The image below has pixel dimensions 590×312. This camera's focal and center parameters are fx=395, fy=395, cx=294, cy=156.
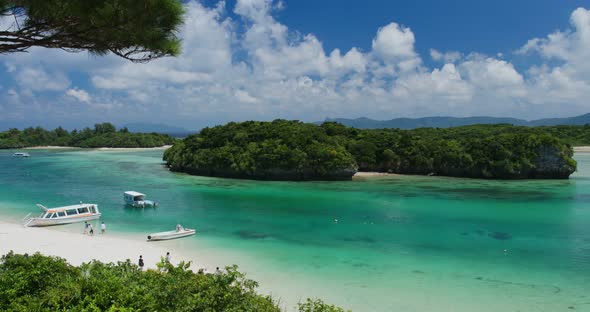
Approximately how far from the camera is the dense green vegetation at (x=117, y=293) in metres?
6.86

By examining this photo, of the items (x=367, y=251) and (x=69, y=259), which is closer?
(x=69, y=259)

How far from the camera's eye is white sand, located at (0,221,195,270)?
18.4 meters

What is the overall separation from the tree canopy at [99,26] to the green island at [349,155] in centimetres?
4290

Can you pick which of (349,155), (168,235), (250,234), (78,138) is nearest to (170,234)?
(168,235)

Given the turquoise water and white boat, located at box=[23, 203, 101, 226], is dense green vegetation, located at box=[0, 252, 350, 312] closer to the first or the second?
the turquoise water

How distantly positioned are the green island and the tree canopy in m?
42.9

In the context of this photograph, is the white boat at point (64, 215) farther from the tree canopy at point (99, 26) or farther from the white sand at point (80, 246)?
the tree canopy at point (99, 26)

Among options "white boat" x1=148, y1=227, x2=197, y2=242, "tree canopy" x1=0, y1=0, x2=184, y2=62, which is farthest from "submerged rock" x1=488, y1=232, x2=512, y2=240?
"tree canopy" x1=0, y1=0, x2=184, y2=62

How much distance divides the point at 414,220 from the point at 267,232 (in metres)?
11.0

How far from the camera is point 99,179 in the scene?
51.9 m

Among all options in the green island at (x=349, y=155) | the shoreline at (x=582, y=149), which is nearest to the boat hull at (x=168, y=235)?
the green island at (x=349, y=155)

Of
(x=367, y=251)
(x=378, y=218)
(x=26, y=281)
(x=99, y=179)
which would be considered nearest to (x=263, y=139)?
(x=99, y=179)

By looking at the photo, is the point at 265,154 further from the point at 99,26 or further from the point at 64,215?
the point at 99,26

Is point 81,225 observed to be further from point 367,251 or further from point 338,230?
point 367,251
